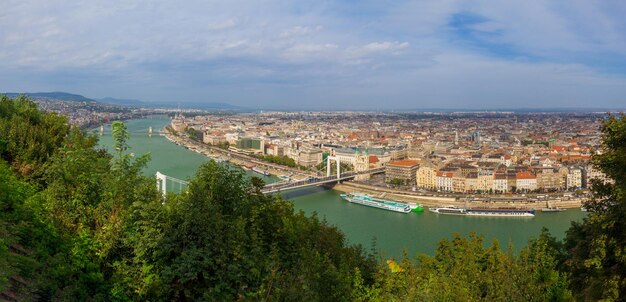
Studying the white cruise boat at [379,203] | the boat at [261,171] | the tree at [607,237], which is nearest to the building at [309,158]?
the boat at [261,171]

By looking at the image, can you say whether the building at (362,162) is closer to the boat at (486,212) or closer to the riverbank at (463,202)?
the riverbank at (463,202)

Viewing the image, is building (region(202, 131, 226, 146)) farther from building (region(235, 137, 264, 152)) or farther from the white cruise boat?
the white cruise boat

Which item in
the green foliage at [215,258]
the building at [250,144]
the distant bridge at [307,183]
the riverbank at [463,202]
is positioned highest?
the green foliage at [215,258]

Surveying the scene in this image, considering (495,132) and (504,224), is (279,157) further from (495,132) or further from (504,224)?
(495,132)

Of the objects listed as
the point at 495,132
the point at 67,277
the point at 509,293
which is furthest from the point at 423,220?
the point at 495,132

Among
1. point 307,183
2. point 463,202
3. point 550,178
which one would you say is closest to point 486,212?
point 463,202

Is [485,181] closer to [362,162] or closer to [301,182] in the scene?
[301,182]

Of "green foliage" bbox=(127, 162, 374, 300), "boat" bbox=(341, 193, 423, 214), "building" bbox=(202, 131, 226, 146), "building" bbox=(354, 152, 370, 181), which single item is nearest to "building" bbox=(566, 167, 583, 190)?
"boat" bbox=(341, 193, 423, 214)
